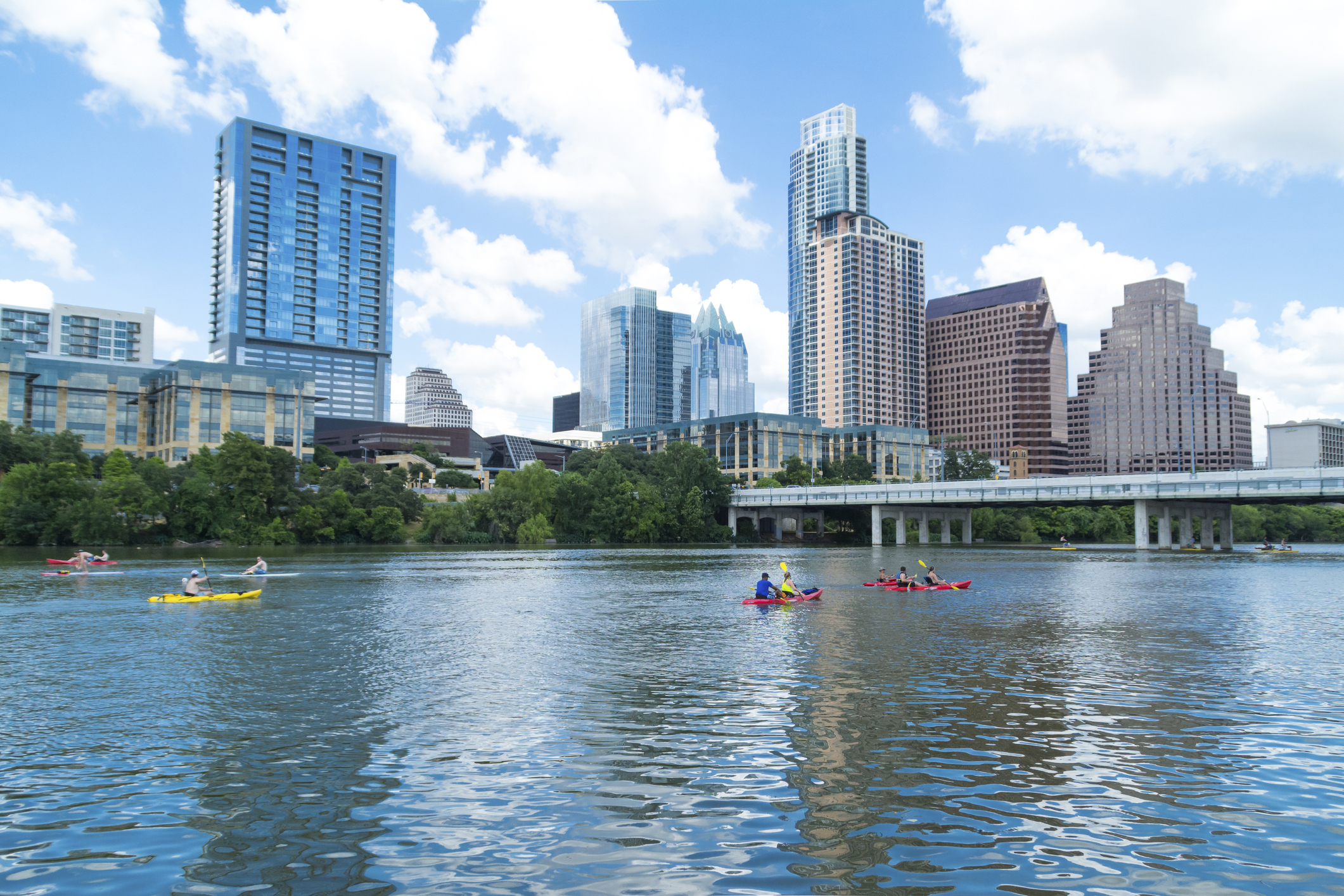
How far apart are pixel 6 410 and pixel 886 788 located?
179953 mm

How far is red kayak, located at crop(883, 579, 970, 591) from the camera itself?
49.2 m

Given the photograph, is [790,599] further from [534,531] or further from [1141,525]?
[1141,525]

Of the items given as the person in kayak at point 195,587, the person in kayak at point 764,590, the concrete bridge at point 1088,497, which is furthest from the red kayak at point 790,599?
the concrete bridge at point 1088,497

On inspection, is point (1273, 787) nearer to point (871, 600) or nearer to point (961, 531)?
point (871, 600)

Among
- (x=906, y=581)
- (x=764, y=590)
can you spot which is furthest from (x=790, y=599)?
(x=906, y=581)

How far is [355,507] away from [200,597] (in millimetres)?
83860

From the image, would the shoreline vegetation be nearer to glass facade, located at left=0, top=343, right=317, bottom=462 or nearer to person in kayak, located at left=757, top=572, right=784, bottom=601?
glass facade, located at left=0, top=343, right=317, bottom=462

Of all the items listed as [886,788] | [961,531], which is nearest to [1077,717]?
[886,788]

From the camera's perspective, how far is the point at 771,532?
16700cm

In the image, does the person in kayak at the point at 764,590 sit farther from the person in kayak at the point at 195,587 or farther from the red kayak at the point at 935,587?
the person in kayak at the point at 195,587

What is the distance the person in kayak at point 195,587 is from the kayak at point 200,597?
131 millimetres

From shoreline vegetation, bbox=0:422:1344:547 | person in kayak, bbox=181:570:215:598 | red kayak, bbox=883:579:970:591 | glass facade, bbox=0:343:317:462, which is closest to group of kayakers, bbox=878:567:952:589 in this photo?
red kayak, bbox=883:579:970:591

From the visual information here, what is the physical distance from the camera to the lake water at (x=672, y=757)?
10.3 m

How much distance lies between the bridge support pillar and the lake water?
80.0m
